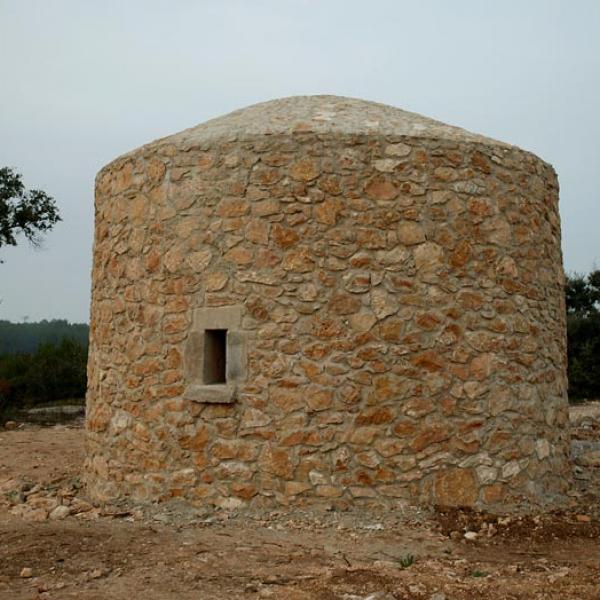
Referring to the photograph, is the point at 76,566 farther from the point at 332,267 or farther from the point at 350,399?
the point at 332,267

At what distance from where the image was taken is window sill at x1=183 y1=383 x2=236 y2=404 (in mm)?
6758

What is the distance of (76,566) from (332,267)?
305 centimetres

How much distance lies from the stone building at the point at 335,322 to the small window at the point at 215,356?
0.02 m

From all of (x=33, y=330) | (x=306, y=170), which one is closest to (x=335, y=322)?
(x=306, y=170)

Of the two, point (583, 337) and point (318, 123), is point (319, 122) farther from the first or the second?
point (583, 337)

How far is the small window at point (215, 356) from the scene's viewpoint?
6984 mm

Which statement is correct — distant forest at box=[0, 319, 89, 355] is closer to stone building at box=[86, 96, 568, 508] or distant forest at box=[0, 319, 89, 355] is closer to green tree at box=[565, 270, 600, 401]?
green tree at box=[565, 270, 600, 401]

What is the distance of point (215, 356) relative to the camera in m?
7.11

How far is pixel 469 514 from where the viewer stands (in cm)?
660

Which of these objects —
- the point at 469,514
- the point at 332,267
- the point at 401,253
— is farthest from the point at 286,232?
the point at 469,514

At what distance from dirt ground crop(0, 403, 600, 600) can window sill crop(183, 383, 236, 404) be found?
94 centimetres

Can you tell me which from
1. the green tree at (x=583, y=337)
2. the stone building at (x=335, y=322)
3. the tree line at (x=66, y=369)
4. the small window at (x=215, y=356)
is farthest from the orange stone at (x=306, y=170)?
the green tree at (x=583, y=337)

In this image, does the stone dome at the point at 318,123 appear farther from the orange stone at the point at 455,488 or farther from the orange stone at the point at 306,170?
the orange stone at the point at 455,488

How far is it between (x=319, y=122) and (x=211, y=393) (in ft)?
8.40
